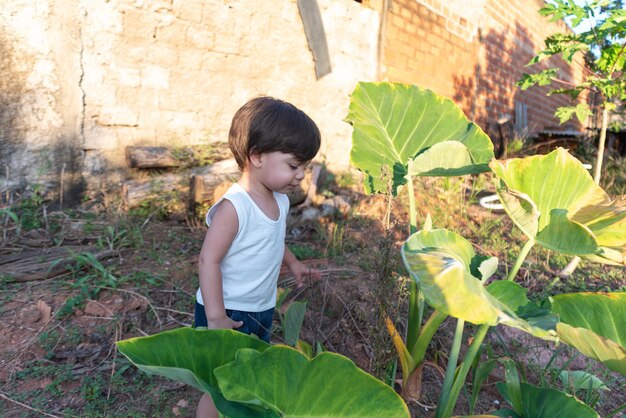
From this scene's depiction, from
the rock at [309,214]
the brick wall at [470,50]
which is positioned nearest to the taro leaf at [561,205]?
the rock at [309,214]

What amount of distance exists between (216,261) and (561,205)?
3.15 ft

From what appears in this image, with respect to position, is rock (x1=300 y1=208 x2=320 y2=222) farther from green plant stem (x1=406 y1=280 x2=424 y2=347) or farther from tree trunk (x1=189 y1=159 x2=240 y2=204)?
green plant stem (x1=406 y1=280 x2=424 y2=347)

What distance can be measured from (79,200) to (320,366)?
2.68 m

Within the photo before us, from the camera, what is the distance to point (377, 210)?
3.63 meters

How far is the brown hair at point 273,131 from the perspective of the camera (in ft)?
4.52

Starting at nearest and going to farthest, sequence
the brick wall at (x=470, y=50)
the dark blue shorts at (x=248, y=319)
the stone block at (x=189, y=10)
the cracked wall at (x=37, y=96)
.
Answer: the dark blue shorts at (x=248, y=319)
the cracked wall at (x=37, y=96)
the stone block at (x=189, y=10)
the brick wall at (x=470, y=50)

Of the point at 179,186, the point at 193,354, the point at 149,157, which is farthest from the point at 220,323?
the point at 149,157

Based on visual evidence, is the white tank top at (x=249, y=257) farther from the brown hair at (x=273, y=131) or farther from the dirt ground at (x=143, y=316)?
the dirt ground at (x=143, y=316)

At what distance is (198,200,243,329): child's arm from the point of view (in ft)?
4.32

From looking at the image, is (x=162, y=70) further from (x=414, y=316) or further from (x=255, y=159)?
(x=414, y=316)

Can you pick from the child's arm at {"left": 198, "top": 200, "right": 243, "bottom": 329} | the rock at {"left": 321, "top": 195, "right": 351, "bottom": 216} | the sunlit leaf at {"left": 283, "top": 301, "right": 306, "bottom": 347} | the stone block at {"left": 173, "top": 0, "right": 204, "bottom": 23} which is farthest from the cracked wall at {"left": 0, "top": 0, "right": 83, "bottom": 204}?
the sunlit leaf at {"left": 283, "top": 301, "right": 306, "bottom": 347}

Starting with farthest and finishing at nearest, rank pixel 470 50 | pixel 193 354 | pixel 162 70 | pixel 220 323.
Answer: pixel 470 50
pixel 162 70
pixel 220 323
pixel 193 354

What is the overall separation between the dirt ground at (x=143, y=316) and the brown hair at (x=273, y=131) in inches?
14.4

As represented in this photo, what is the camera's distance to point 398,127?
166 centimetres
